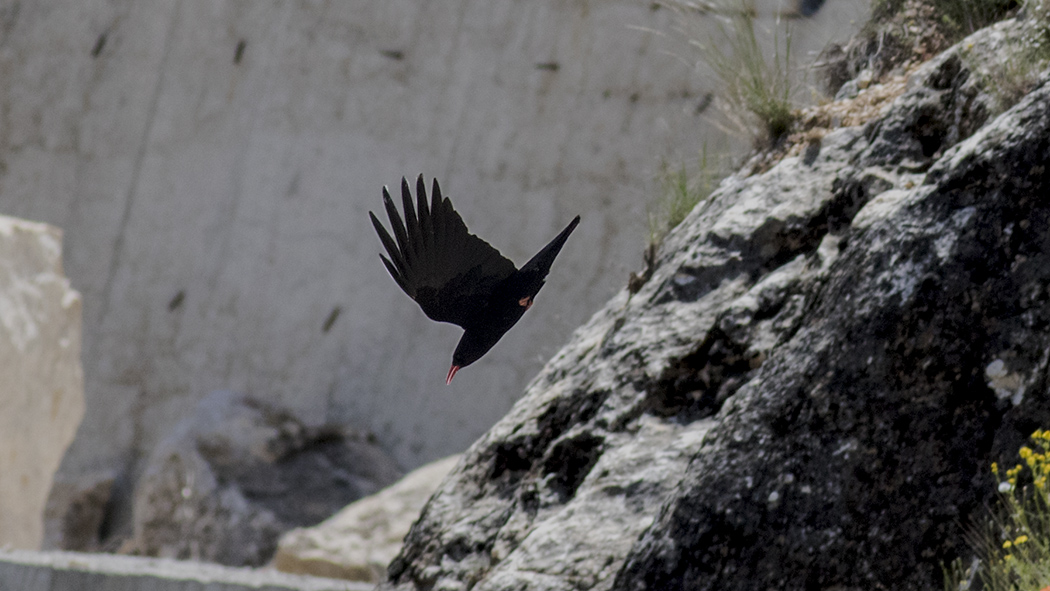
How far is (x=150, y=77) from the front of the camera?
7.80 metres

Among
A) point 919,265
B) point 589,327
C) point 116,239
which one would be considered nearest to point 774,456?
point 919,265

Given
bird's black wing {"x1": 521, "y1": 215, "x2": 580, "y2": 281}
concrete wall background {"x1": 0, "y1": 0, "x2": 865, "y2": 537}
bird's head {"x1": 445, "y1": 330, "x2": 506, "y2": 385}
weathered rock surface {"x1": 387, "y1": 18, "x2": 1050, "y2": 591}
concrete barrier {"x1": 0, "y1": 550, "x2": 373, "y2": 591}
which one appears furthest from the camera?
concrete wall background {"x1": 0, "y1": 0, "x2": 865, "y2": 537}

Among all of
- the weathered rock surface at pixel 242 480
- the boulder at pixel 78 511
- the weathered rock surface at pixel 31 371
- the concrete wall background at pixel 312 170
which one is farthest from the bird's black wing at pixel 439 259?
the boulder at pixel 78 511

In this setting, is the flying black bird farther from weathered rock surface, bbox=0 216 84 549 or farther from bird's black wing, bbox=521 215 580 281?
weathered rock surface, bbox=0 216 84 549

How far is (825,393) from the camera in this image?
158cm

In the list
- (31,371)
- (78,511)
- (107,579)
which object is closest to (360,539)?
(107,579)

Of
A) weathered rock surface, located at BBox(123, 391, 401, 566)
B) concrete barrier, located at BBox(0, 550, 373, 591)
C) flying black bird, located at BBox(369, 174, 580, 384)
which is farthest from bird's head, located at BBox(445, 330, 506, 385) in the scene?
weathered rock surface, located at BBox(123, 391, 401, 566)

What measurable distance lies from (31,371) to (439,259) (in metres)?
4.32

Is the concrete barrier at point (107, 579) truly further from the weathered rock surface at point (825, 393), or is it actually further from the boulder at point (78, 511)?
the boulder at point (78, 511)

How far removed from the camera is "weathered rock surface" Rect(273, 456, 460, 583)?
16.2ft

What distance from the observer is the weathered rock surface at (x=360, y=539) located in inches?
195

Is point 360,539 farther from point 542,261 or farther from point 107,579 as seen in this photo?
point 542,261

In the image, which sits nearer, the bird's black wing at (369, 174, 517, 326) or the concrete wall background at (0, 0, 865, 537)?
the bird's black wing at (369, 174, 517, 326)

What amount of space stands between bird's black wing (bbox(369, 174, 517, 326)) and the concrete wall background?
179 inches
